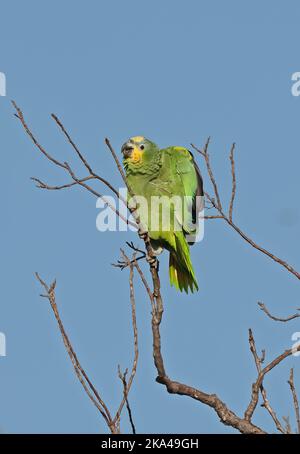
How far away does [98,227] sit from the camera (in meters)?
5.10

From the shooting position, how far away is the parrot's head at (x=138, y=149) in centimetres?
666

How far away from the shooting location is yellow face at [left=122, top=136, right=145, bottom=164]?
262 inches

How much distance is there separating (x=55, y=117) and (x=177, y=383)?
171 centimetres

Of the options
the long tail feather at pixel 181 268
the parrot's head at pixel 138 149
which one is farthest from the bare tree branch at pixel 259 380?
the parrot's head at pixel 138 149

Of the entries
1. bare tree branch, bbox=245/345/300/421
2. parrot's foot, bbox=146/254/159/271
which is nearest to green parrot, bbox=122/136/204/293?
parrot's foot, bbox=146/254/159/271

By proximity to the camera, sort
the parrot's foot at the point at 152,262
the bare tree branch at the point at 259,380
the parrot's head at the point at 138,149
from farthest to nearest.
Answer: the parrot's head at the point at 138,149 → the parrot's foot at the point at 152,262 → the bare tree branch at the point at 259,380

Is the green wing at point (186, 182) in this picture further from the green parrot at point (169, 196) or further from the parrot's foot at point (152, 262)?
the parrot's foot at point (152, 262)

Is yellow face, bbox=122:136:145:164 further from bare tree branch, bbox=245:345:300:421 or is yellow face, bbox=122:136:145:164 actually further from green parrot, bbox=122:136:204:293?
bare tree branch, bbox=245:345:300:421

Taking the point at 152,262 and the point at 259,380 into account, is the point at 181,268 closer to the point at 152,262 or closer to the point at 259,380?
the point at 152,262

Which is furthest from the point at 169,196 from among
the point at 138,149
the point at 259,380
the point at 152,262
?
the point at 259,380

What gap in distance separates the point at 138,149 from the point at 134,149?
0.04m

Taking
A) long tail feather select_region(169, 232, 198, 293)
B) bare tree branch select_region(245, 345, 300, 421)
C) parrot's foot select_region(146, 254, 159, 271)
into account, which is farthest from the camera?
long tail feather select_region(169, 232, 198, 293)

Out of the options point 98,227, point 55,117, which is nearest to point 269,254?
point 98,227

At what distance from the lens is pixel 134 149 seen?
6.70m
